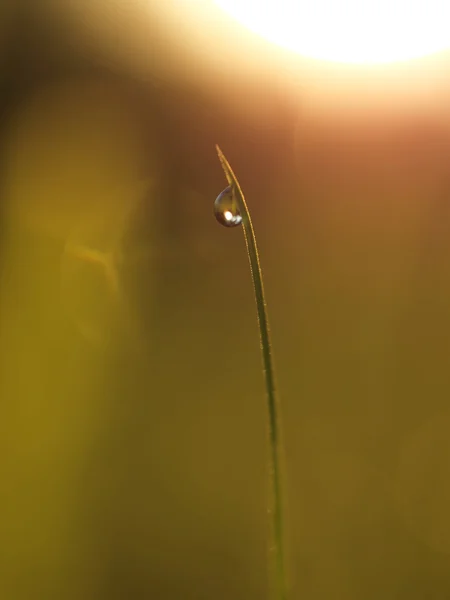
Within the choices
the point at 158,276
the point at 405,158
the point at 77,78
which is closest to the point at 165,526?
the point at 158,276

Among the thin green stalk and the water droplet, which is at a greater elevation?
the water droplet

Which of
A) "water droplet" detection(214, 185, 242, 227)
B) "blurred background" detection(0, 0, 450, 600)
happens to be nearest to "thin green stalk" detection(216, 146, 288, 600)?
"water droplet" detection(214, 185, 242, 227)

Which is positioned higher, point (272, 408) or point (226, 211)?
point (226, 211)


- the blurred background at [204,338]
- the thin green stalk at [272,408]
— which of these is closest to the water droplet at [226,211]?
the thin green stalk at [272,408]

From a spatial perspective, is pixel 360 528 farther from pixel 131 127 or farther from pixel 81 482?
pixel 131 127

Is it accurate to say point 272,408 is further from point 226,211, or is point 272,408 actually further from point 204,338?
point 204,338

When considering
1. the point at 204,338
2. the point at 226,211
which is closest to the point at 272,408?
the point at 226,211

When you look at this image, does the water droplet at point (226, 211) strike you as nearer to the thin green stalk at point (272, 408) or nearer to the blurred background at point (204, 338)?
the thin green stalk at point (272, 408)

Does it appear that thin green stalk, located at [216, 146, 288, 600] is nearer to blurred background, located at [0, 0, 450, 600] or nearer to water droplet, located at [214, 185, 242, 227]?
water droplet, located at [214, 185, 242, 227]
